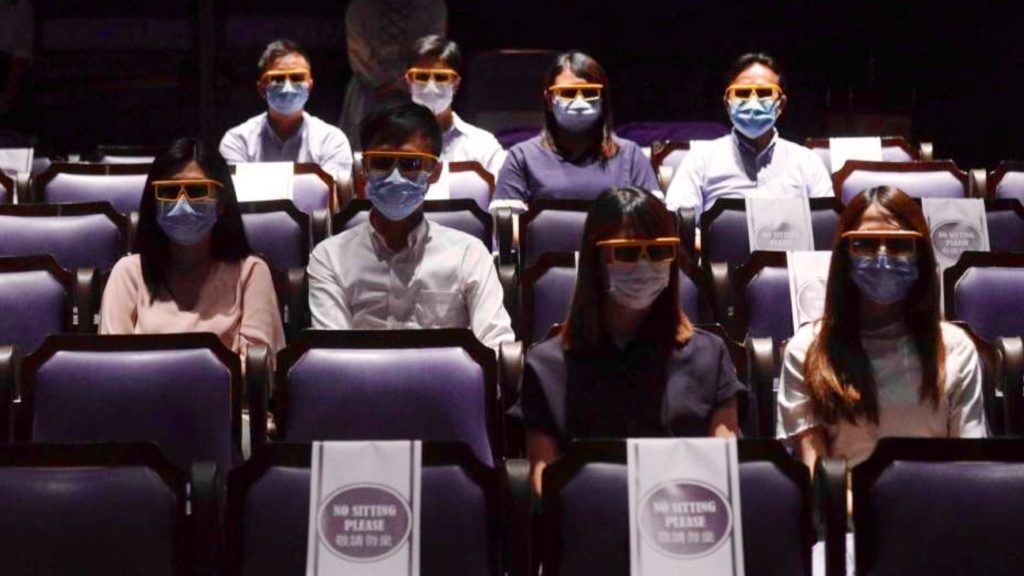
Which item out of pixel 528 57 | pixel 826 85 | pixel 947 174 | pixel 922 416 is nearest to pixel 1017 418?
pixel 922 416

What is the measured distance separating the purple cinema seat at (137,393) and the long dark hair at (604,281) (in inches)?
24.5

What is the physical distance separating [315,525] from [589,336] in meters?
0.71

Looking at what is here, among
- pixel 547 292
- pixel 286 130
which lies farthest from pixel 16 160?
pixel 547 292

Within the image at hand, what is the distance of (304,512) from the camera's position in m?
2.35

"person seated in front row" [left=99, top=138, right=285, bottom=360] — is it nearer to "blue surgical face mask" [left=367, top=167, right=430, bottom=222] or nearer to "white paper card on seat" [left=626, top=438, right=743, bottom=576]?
"blue surgical face mask" [left=367, top=167, right=430, bottom=222]

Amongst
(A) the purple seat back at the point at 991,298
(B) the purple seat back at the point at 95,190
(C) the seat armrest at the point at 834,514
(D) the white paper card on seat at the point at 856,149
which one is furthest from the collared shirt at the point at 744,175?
(C) the seat armrest at the point at 834,514

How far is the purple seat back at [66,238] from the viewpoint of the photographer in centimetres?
409

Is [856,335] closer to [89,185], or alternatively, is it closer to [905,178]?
[905,178]

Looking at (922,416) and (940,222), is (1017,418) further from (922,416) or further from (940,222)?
(940,222)

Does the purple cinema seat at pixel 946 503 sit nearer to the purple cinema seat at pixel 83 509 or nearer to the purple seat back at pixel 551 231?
the purple cinema seat at pixel 83 509

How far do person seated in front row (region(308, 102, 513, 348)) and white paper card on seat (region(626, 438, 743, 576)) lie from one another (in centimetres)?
117

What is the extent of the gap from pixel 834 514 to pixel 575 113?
2351mm

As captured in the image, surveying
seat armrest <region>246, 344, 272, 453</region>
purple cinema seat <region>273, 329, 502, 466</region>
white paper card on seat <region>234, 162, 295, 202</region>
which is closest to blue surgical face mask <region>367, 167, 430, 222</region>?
seat armrest <region>246, 344, 272, 453</region>

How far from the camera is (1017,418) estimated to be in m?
3.14
